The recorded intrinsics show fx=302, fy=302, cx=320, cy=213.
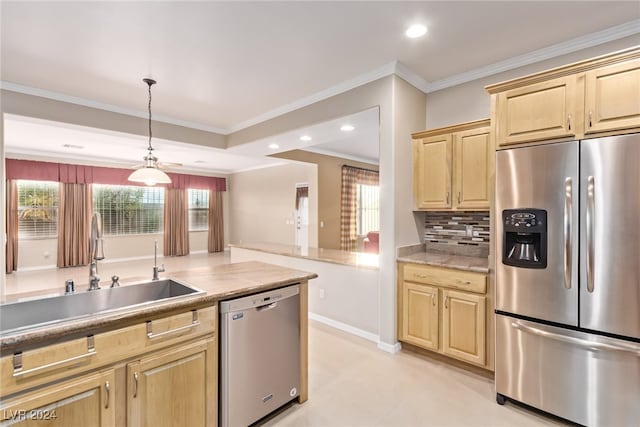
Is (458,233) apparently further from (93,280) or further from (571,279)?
(93,280)

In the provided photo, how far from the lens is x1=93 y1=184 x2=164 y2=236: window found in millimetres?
7902

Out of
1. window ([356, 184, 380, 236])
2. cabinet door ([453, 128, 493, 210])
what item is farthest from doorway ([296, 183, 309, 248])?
cabinet door ([453, 128, 493, 210])

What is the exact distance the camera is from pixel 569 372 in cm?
192

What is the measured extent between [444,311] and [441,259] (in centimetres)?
48

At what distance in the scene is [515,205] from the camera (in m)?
2.13

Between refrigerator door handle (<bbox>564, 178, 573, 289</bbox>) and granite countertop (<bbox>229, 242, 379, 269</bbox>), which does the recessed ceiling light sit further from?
granite countertop (<bbox>229, 242, 379, 269</bbox>)

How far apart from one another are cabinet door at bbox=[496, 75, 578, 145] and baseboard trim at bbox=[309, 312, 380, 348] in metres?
2.24

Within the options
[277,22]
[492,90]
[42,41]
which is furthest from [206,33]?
[492,90]

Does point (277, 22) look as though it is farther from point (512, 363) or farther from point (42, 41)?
point (512, 363)

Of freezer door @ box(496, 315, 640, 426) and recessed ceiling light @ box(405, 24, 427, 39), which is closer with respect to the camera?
freezer door @ box(496, 315, 640, 426)

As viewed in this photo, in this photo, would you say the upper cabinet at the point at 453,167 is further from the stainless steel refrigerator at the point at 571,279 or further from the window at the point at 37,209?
the window at the point at 37,209

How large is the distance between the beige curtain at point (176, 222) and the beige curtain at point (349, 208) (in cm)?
492

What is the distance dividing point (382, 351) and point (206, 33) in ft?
10.6

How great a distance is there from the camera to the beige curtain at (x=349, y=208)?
7410 mm
